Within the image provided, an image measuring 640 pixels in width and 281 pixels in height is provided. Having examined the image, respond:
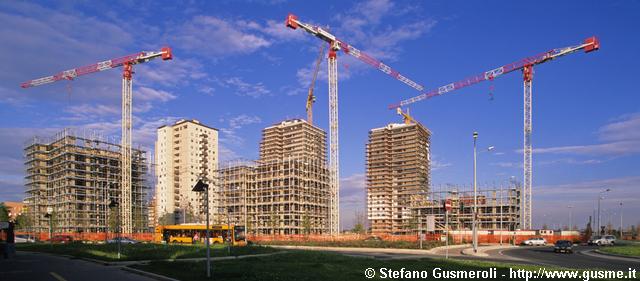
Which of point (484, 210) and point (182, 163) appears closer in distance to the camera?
point (484, 210)

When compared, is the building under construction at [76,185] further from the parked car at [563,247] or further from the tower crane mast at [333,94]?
the parked car at [563,247]

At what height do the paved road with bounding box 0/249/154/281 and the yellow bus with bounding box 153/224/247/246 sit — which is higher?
the paved road with bounding box 0/249/154/281

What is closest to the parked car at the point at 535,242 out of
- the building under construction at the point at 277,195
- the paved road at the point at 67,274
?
the paved road at the point at 67,274

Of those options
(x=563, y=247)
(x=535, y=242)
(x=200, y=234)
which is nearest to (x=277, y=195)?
(x=200, y=234)

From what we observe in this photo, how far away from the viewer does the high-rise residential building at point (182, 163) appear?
183625 mm

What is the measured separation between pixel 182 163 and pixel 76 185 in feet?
184

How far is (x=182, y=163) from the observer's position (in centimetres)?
18600

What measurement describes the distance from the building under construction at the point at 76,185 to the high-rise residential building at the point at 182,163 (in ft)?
105

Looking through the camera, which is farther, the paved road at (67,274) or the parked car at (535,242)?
the parked car at (535,242)

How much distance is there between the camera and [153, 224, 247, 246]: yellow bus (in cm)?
6300

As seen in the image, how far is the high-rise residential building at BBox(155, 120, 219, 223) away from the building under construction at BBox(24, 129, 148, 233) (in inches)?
1264

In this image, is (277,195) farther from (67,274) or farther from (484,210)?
(67,274)

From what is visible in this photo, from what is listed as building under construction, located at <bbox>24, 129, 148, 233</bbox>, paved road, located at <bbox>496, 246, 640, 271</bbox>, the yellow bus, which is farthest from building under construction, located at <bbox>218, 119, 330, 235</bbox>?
paved road, located at <bbox>496, 246, 640, 271</bbox>

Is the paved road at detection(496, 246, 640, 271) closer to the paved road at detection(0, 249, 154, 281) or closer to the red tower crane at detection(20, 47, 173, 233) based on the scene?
the paved road at detection(0, 249, 154, 281)
